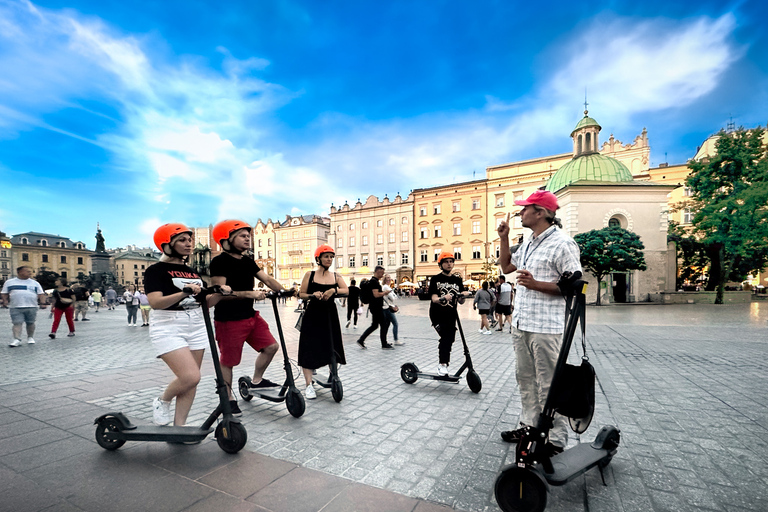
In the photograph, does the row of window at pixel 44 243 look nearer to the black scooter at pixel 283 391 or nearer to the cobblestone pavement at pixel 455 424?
the cobblestone pavement at pixel 455 424

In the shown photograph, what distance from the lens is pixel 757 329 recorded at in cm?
1159

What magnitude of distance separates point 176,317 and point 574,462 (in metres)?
3.44

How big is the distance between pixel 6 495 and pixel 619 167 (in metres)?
39.7

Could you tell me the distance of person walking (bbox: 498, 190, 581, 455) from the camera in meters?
2.79

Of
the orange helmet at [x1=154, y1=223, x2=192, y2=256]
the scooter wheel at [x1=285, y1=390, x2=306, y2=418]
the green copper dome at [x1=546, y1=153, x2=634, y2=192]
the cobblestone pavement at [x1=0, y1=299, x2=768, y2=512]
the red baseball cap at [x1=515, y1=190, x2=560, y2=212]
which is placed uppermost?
the green copper dome at [x1=546, y1=153, x2=634, y2=192]

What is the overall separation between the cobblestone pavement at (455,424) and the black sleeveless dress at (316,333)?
1.75 feet

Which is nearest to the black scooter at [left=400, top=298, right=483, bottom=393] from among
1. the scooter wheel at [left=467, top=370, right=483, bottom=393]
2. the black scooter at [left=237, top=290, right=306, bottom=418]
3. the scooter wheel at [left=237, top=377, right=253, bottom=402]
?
the scooter wheel at [left=467, top=370, right=483, bottom=393]

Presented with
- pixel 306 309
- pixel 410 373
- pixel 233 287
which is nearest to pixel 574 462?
pixel 410 373

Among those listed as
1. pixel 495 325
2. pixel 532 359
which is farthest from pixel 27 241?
pixel 532 359

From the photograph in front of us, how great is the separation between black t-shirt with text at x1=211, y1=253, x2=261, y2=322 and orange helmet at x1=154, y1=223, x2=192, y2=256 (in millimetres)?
560

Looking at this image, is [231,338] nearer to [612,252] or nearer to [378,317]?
[378,317]

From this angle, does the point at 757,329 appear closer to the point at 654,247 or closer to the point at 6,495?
the point at 6,495

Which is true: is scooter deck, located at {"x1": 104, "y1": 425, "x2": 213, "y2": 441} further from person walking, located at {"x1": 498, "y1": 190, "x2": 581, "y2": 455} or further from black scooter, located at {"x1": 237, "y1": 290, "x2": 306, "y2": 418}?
person walking, located at {"x1": 498, "y1": 190, "x2": 581, "y2": 455}

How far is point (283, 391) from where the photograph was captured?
14.2 feet
